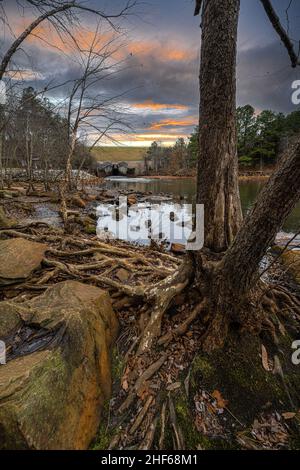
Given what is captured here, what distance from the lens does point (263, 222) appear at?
2217mm

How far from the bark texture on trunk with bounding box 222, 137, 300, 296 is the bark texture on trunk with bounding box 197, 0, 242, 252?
616mm

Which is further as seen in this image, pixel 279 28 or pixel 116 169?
pixel 116 169

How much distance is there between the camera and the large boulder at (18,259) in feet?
13.1

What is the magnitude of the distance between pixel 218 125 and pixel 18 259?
408cm

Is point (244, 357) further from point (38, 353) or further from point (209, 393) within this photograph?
point (38, 353)

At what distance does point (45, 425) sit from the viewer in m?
1.74

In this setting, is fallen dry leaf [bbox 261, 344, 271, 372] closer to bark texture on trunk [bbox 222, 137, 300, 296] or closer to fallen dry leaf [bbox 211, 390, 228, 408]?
fallen dry leaf [bbox 211, 390, 228, 408]

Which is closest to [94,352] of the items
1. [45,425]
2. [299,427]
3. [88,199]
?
[45,425]

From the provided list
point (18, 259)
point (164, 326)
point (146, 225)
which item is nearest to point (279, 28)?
point (164, 326)

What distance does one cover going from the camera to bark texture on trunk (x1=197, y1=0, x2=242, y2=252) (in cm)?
269

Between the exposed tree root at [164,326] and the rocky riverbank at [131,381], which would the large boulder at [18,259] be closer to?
the exposed tree root at [164,326]

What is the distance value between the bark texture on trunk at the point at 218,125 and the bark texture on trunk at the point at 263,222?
2.02 ft

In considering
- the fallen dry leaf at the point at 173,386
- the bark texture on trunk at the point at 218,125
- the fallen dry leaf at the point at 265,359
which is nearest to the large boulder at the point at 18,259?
the fallen dry leaf at the point at 173,386

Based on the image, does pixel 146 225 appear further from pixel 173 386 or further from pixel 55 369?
pixel 55 369
